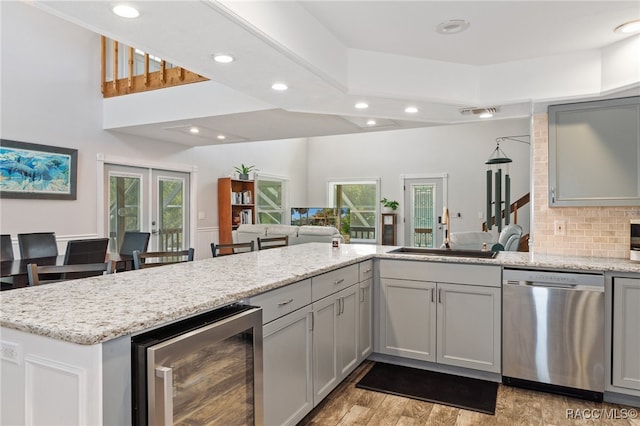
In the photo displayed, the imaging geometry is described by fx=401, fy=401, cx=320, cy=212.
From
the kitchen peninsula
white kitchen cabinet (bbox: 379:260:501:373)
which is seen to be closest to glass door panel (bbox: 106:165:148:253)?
the kitchen peninsula

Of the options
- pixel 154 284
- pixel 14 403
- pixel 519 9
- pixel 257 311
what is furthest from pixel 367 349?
pixel 519 9

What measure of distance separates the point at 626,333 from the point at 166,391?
9.22 ft

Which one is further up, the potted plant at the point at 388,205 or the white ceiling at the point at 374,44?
→ the white ceiling at the point at 374,44

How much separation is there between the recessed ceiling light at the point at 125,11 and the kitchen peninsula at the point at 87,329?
1299 mm

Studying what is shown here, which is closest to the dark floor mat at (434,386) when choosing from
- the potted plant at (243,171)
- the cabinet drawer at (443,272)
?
the cabinet drawer at (443,272)

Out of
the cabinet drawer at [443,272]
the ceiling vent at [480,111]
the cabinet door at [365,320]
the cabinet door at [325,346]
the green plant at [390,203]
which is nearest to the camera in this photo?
the cabinet door at [325,346]

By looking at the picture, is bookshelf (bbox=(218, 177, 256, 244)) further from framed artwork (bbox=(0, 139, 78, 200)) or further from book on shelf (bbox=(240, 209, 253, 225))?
framed artwork (bbox=(0, 139, 78, 200))

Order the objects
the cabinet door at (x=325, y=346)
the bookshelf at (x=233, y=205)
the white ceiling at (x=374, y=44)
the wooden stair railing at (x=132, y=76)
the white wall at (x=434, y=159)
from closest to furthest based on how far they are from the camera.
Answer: the white ceiling at (x=374, y=44)
the cabinet door at (x=325, y=346)
the wooden stair railing at (x=132, y=76)
the bookshelf at (x=233, y=205)
the white wall at (x=434, y=159)

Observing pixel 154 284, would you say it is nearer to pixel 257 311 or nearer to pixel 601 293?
pixel 257 311

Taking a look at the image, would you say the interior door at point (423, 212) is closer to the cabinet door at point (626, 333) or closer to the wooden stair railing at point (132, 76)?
the wooden stair railing at point (132, 76)

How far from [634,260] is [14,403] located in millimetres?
3507

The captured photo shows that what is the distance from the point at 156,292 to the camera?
5.75 feet

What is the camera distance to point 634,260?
2.77 metres

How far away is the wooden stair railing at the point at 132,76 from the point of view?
4.80 m
